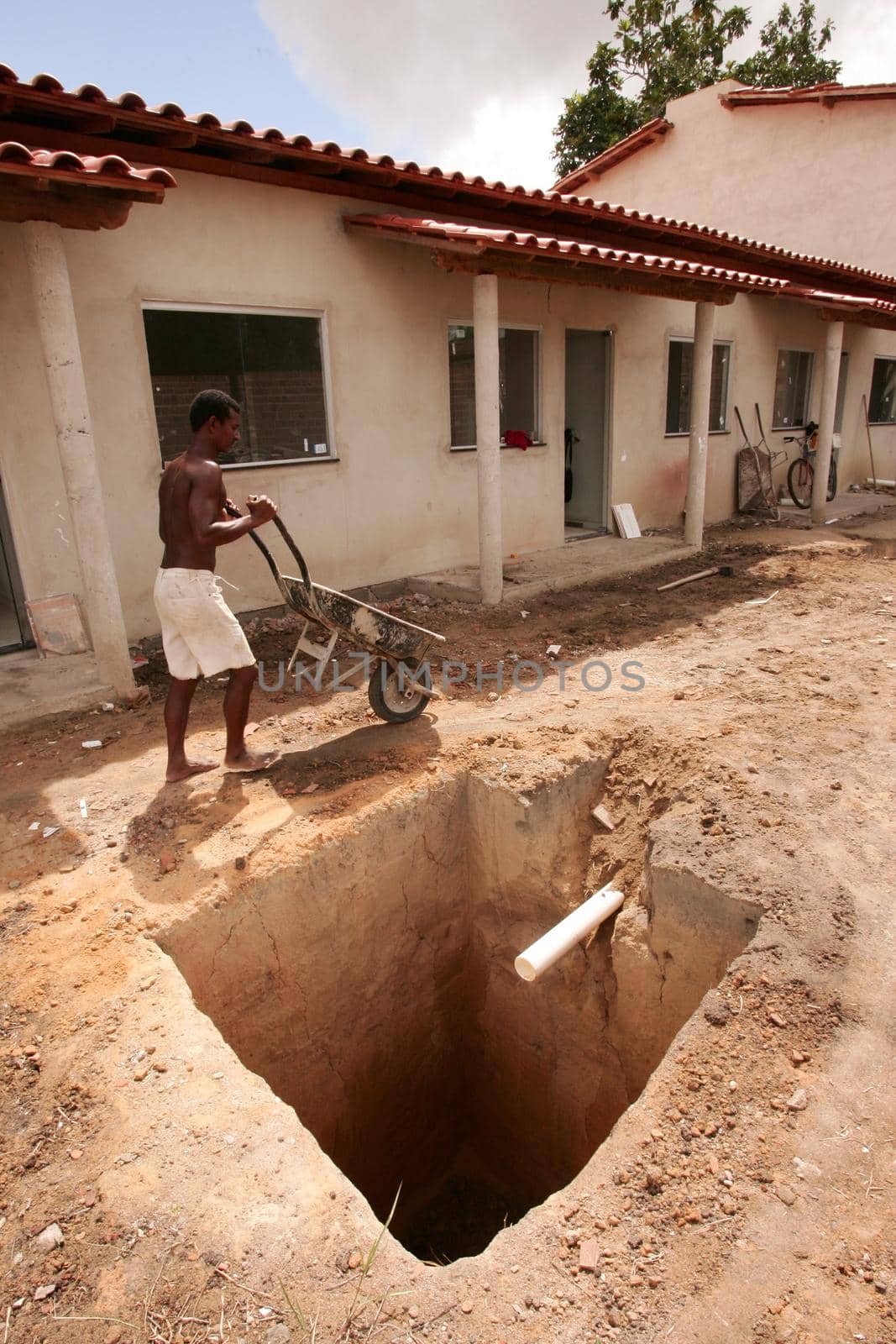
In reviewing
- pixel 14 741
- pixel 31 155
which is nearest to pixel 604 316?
pixel 31 155

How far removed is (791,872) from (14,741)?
4281 mm

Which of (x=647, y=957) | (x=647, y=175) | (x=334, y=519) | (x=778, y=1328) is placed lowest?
(x=647, y=957)

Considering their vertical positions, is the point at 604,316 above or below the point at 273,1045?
above

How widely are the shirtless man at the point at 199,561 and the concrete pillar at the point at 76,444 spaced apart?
1310mm

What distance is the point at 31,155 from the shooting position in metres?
4.03

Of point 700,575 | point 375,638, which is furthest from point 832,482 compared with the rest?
point 375,638

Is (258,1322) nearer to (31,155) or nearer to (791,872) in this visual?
(791,872)

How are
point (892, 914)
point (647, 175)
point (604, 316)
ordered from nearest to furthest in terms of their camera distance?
point (892, 914) → point (604, 316) → point (647, 175)

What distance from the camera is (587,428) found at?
35.5 feet

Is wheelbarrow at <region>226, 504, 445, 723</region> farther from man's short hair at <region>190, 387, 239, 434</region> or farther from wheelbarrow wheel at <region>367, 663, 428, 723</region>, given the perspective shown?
man's short hair at <region>190, 387, 239, 434</region>

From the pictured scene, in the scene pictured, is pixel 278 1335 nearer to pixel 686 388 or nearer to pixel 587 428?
pixel 587 428

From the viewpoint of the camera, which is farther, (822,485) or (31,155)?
(822,485)

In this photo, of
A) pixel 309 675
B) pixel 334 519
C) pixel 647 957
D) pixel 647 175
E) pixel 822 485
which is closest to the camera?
pixel 647 957

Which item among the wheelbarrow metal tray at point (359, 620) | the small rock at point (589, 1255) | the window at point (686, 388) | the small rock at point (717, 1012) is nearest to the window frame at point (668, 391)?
the window at point (686, 388)
